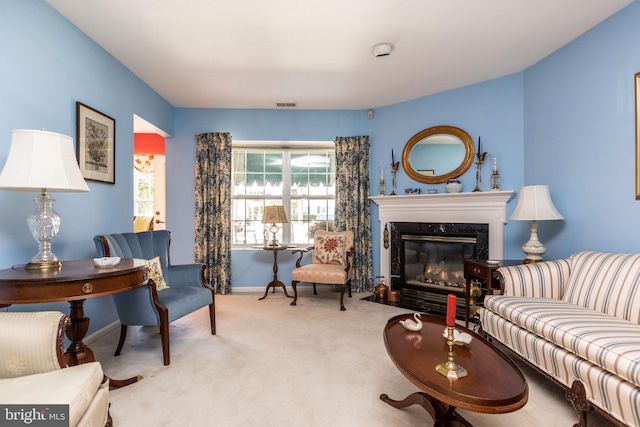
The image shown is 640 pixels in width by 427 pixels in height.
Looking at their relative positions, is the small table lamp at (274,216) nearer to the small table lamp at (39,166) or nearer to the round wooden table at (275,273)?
the round wooden table at (275,273)

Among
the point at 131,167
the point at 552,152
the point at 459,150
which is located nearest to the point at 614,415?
the point at 552,152

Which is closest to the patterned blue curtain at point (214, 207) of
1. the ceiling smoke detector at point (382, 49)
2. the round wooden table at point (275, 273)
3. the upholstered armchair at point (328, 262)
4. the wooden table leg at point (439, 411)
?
the round wooden table at point (275, 273)

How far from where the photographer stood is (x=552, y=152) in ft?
10.1

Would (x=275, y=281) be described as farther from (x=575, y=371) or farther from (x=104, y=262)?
(x=575, y=371)

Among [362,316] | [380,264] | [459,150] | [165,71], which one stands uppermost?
[165,71]

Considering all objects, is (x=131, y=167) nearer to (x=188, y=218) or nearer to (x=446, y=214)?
(x=188, y=218)

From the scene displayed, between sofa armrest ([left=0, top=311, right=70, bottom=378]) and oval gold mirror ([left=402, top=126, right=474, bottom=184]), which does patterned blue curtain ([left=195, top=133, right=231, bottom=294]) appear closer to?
oval gold mirror ([left=402, top=126, right=474, bottom=184])

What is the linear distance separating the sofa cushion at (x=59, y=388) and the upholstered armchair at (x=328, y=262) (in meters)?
2.71

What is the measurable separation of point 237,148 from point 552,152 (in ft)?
13.2

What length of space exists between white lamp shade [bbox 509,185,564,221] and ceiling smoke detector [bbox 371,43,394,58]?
1826 millimetres

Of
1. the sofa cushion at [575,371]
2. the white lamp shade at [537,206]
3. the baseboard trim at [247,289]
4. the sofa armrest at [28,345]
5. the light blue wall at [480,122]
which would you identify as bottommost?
the baseboard trim at [247,289]

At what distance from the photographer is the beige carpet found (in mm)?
1719

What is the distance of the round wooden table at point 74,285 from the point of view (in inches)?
61.5

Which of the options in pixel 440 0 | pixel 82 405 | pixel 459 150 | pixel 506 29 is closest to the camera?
pixel 82 405
